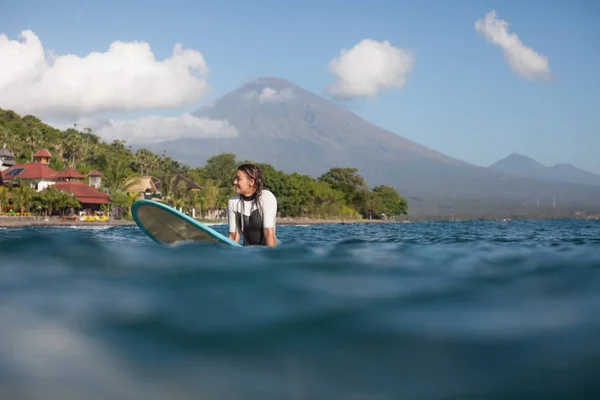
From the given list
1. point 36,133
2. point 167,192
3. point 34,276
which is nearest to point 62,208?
point 167,192

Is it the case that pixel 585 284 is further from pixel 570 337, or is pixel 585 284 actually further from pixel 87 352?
pixel 87 352

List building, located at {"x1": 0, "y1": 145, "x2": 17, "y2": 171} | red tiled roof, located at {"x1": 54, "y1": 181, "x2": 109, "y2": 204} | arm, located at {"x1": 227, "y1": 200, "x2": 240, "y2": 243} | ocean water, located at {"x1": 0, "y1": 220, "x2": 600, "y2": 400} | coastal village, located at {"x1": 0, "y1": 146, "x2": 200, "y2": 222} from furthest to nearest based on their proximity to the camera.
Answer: building, located at {"x1": 0, "y1": 145, "x2": 17, "y2": 171}, red tiled roof, located at {"x1": 54, "y1": 181, "x2": 109, "y2": 204}, coastal village, located at {"x1": 0, "y1": 146, "x2": 200, "y2": 222}, arm, located at {"x1": 227, "y1": 200, "x2": 240, "y2": 243}, ocean water, located at {"x1": 0, "y1": 220, "x2": 600, "y2": 400}

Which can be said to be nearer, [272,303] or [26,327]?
[26,327]

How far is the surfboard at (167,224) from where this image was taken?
24.1 ft

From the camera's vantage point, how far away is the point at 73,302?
3.68 metres

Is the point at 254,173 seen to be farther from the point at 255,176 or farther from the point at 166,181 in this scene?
the point at 166,181

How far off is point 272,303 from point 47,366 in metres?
1.31

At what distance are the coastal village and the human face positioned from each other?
68.5 m

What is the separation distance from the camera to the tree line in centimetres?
8999

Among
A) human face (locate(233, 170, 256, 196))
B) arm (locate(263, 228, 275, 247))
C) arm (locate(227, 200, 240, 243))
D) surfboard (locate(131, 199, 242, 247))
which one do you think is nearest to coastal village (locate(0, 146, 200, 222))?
surfboard (locate(131, 199, 242, 247))

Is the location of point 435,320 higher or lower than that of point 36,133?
lower

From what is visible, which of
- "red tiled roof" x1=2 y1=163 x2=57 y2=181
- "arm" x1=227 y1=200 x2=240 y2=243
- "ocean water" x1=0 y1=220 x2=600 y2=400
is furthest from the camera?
"red tiled roof" x1=2 y1=163 x2=57 y2=181

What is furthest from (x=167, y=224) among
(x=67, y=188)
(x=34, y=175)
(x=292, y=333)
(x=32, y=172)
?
(x=32, y=172)

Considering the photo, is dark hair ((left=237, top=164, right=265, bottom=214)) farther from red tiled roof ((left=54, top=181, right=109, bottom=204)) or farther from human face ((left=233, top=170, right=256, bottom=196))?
red tiled roof ((left=54, top=181, right=109, bottom=204))
